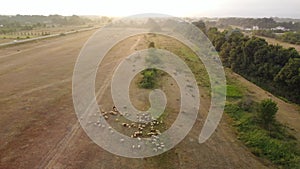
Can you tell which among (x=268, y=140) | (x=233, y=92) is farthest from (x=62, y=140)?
(x=233, y=92)

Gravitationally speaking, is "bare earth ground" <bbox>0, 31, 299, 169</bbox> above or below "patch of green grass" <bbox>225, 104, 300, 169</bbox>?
above

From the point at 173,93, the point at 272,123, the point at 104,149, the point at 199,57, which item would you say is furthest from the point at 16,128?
the point at 199,57

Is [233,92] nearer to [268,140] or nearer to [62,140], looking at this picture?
[268,140]

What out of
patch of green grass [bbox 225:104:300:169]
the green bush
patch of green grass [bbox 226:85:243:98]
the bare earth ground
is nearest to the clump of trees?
the bare earth ground

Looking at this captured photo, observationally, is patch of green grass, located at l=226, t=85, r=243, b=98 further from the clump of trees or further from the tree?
the tree

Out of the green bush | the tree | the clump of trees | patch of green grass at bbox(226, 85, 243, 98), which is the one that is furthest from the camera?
the clump of trees

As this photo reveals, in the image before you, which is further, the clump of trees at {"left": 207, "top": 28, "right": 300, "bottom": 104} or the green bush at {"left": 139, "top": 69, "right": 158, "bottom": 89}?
the clump of trees at {"left": 207, "top": 28, "right": 300, "bottom": 104}

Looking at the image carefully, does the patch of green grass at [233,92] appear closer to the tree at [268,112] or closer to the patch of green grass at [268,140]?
the patch of green grass at [268,140]

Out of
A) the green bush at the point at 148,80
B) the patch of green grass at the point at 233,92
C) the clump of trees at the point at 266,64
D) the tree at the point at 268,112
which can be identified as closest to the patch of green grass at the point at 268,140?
the tree at the point at 268,112
